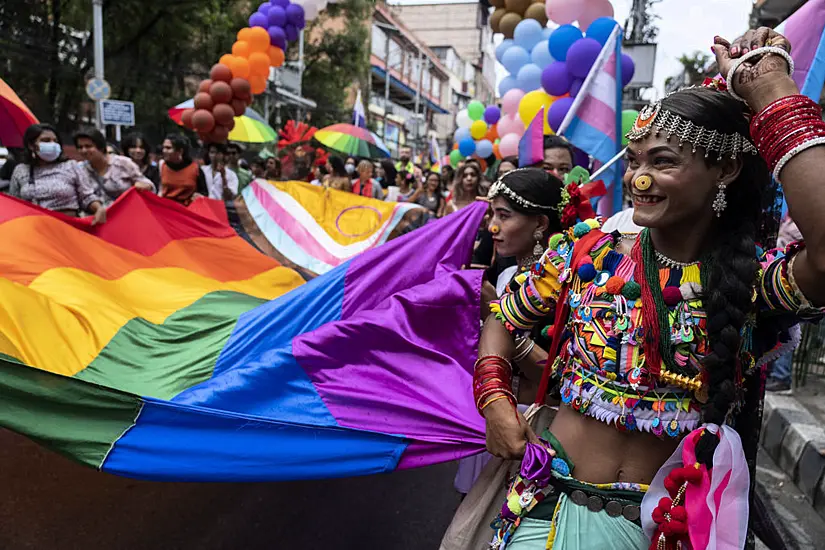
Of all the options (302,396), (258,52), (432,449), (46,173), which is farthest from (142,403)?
(258,52)

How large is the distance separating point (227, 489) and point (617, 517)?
9.00 feet

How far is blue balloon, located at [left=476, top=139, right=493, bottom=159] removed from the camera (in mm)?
10508

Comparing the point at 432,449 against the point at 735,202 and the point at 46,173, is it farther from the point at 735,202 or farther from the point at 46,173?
the point at 46,173

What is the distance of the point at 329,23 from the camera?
39531 millimetres

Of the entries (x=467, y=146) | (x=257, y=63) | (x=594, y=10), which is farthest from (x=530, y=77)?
(x=257, y=63)

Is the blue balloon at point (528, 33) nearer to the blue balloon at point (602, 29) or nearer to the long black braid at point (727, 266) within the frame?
the blue balloon at point (602, 29)

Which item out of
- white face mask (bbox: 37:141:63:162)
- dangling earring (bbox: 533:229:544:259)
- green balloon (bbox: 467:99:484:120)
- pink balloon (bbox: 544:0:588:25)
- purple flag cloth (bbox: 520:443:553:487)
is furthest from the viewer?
green balloon (bbox: 467:99:484:120)

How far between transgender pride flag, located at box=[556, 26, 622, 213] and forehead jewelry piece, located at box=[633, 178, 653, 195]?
3.14 m

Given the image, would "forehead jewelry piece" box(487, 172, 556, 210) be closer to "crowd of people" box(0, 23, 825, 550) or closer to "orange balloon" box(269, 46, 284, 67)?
"crowd of people" box(0, 23, 825, 550)

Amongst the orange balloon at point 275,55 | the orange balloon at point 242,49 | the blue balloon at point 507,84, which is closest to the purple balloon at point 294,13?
the orange balloon at point 275,55

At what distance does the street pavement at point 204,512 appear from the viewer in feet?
10.4

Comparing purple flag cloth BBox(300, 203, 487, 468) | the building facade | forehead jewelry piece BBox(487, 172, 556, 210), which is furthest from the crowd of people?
the building facade

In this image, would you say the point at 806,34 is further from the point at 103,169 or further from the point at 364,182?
the point at 364,182

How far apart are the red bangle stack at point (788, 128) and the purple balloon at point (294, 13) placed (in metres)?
11.3
